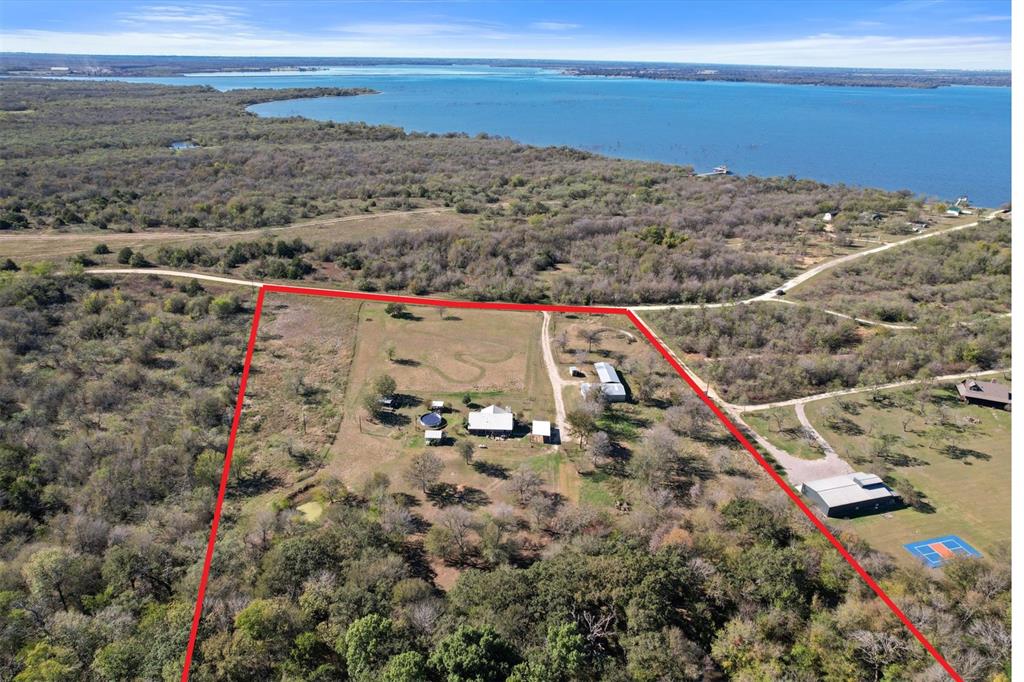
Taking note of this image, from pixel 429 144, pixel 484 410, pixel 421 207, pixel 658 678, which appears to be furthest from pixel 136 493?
pixel 429 144

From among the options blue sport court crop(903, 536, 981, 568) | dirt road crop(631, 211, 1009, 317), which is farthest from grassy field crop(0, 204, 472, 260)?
blue sport court crop(903, 536, 981, 568)

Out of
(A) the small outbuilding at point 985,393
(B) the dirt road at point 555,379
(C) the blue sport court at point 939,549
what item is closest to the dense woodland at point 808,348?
(A) the small outbuilding at point 985,393

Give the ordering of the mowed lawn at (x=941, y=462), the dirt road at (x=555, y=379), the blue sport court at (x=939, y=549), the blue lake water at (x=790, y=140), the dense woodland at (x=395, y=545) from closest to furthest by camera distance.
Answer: the dense woodland at (x=395, y=545) → the blue sport court at (x=939, y=549) → the mowed lawn at (x=941, y=462) → the dirt road at (x=555, y=379) → the blue lake water at (x=790, y=140)

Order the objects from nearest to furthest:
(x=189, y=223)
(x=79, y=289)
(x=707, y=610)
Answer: (x=707, y=610), (x=79, y=289), (x=189, y=223)

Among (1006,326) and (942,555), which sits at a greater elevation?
(1006,326)

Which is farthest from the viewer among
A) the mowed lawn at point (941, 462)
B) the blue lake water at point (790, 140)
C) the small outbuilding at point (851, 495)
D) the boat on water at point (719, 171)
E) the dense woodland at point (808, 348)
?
the blue lake water at point (790, 140)

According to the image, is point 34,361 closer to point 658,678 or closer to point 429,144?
point 658,678

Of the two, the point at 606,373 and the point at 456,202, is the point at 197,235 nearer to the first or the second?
the point at 456,202

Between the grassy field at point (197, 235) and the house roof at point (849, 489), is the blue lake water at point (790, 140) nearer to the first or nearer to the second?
the grassy field at point (197, 235)
